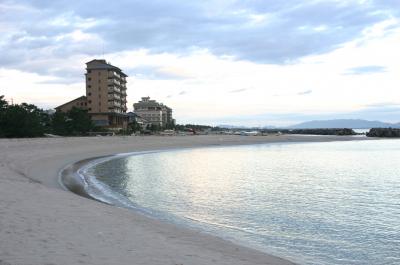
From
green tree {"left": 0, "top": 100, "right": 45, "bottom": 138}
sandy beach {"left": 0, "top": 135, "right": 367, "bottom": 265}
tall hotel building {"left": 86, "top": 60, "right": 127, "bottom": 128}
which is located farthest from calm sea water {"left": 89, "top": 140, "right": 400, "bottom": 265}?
tall hotel building {"left": 86, "top": 60, "right": 127, "bottom": 128}

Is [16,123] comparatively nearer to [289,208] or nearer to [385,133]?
[289,208]

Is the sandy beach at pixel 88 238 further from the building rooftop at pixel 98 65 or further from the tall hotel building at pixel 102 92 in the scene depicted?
the building rooftop at pixel 98 65

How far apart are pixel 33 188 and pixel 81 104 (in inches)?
4645

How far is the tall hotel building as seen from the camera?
127312 millimetres

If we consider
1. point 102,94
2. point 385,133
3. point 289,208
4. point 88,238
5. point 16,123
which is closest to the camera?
point 88,238

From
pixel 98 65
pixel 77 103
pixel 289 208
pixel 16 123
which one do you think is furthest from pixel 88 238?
pixel 77 103

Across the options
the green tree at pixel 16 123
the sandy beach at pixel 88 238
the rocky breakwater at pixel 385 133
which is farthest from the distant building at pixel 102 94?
the sandy beach at pixel 88 238

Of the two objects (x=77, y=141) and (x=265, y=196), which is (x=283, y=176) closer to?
(x=265, y=196)

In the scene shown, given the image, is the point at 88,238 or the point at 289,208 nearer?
the point at 88,238

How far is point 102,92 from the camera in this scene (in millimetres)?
128500

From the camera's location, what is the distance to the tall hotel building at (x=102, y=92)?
127m

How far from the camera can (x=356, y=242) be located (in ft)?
42.4

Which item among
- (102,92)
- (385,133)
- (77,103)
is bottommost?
(385,133)

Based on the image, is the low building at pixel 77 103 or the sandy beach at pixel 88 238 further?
the low building at pixel 77 103
